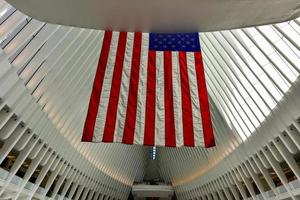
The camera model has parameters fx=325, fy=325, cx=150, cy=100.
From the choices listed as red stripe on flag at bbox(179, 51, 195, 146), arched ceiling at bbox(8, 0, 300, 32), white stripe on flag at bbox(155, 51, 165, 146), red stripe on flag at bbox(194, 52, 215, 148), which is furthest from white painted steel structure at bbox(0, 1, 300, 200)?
arched ceiling at bbox(8, 0, 300, 32)

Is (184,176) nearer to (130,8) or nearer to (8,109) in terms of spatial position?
(8,109)

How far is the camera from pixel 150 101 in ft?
35.6

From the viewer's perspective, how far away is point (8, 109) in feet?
46.6

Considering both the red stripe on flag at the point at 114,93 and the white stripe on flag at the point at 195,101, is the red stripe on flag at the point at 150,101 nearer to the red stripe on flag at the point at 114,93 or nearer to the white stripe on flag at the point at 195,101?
the red stripe on flag at the point at 114,93

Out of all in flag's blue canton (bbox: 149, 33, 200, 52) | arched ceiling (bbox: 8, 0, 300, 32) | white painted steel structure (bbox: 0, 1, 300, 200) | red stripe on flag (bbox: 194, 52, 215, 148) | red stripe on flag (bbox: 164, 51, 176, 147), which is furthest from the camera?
white painted steel structure (bbox: 0, 1, 300, 200)

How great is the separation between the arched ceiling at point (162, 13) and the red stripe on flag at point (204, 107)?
5.28 meters

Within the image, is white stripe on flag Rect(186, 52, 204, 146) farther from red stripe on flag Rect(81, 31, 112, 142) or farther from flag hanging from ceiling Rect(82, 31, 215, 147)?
red stripe on flag Rect(81, 31, 112, 142)

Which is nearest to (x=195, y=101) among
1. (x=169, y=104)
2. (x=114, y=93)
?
(x=169, y=104)

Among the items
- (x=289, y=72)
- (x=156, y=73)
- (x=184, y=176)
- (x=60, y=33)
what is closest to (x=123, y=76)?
(x=156, y=73)

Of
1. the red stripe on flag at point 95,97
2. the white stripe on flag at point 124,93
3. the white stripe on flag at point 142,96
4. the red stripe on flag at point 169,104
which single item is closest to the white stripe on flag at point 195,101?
the red stripe on flag at point 169,104

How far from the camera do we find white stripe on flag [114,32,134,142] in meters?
10.2

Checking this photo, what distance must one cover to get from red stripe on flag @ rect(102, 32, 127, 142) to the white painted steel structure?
401 cm

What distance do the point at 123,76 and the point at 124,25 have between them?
533 centimetres

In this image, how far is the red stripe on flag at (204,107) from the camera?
1042 centimetres
